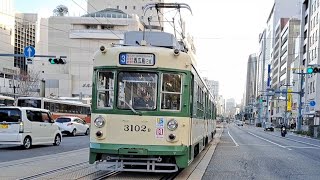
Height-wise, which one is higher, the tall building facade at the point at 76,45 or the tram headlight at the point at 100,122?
the tall building facade at the point at 76,45

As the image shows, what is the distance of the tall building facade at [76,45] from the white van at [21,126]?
79684 mm

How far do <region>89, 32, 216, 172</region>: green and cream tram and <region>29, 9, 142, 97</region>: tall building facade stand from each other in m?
89.6

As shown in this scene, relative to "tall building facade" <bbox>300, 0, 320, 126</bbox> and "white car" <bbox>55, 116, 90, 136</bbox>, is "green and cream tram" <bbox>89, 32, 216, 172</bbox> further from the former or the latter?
"tall building facade" <bbox>300, 0, 320, 126</bbox>

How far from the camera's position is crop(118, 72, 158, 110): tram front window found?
35.0 feet

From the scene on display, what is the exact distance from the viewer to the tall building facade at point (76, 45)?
331 feet

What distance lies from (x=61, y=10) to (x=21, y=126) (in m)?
94.4

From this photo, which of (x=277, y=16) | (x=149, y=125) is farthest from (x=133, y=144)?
(x=277, y=16)

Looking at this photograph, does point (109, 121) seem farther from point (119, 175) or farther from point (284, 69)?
point (284, 69)

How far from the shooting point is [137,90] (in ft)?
35.1

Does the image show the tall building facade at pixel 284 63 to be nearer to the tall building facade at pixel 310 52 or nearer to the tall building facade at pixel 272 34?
the tall building facade at pixel 272 34

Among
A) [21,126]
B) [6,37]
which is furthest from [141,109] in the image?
[6,37]

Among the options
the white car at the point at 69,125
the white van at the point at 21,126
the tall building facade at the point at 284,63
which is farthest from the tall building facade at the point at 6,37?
the white van at the point at 21,126

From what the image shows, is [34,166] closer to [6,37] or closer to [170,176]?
[170,176]

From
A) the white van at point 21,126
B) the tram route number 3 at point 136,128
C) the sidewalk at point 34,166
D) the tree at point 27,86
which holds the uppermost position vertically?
the tree at point 27,86
